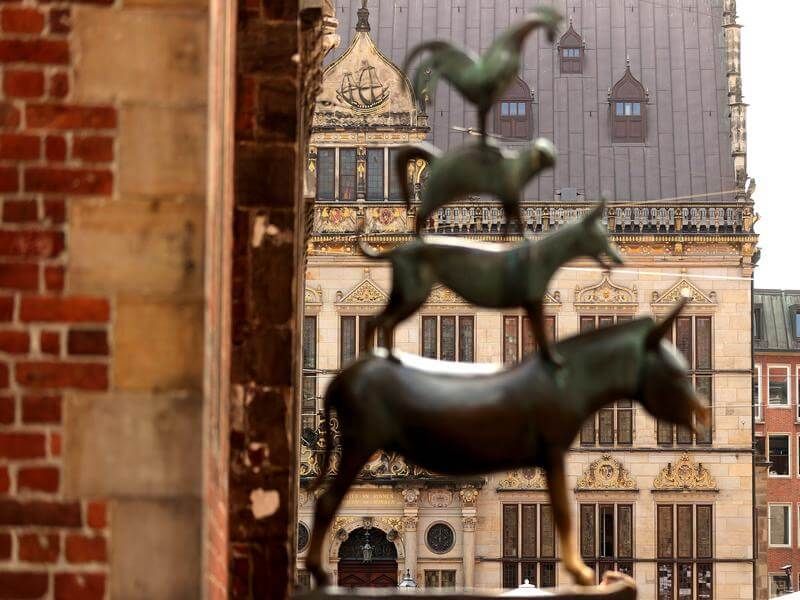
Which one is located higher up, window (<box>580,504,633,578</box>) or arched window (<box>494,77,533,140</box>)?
arched window (<box>494,77,533,140</box>)

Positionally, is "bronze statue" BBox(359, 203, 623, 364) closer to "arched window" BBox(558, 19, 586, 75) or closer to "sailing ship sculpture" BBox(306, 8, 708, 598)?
"sailing ship sculpture" BBox(306, 8, 708, 598)

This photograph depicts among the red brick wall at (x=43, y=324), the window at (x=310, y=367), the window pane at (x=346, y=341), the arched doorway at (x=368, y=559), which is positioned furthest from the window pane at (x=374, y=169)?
the red brick wall at (x=43, y=324)

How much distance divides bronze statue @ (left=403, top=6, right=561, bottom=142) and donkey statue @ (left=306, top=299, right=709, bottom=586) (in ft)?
3.28

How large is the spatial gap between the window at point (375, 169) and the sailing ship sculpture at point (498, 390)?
4095 cm

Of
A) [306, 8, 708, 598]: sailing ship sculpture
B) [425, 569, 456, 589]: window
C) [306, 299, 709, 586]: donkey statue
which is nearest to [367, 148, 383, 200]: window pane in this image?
[425, 569, 456, 589]: window

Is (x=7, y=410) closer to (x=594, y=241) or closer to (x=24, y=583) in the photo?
(x=24, y=583)

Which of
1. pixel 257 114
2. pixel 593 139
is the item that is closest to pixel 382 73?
pixel 593 139

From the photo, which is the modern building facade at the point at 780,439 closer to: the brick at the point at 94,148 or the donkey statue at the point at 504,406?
the donkey statue at the point at 504,406

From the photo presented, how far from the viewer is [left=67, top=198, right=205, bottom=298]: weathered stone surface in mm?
6598

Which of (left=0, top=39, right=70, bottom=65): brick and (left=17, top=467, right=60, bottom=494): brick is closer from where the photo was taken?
(left=17, top=467, right=60, bottom=494): brick

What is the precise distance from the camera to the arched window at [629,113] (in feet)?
171

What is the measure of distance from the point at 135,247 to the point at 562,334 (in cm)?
4324

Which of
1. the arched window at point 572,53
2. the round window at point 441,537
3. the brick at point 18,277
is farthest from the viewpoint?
the arched window at point 572,53

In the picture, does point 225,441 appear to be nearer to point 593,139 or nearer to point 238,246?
point 238,246
